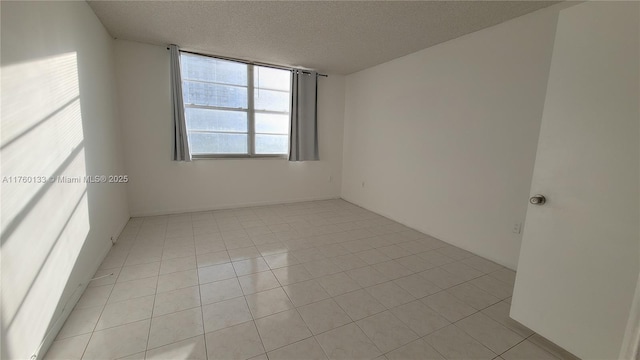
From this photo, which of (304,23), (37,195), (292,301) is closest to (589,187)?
(292,301)

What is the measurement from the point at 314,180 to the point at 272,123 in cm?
132

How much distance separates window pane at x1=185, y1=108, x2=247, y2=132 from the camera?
3.93 meters

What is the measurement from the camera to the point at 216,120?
409 centimetres

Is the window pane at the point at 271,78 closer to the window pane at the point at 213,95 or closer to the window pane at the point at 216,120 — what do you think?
the window pane at the point at 213,95

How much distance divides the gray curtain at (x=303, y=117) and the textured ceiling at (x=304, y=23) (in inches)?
30.8

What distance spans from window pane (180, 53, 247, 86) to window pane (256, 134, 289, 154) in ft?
3.02

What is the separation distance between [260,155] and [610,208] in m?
4.07

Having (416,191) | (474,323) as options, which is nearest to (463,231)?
(416,191)

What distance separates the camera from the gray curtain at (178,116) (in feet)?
11.7

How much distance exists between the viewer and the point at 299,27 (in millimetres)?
2805

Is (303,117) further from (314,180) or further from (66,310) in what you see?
(66,310)

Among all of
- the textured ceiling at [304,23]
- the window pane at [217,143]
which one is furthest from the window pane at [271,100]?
the textured ceiling at [304,23]

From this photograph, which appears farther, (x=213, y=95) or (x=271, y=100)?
(x=271, y=100)

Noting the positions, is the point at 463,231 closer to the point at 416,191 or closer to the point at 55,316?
the point at 416,191
